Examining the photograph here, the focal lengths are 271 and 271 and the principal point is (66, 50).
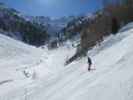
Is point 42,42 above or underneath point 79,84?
above

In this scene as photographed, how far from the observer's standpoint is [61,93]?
1219 centimetres

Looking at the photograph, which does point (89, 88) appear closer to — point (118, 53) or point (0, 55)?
point (118, 53)

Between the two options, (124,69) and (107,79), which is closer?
(107,79)

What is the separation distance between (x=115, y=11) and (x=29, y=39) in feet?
436

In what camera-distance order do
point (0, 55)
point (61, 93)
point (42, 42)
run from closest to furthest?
point (61, 93) < point (0, 55) < point (42, 42)

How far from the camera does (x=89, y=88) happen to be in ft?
36.7

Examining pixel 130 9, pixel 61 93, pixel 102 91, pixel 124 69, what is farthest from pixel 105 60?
pixel 130 9

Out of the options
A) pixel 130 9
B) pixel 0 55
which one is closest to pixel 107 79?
pixel 130 9

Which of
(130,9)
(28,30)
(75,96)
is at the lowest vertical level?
(75,96)

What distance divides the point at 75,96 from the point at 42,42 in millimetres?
170169

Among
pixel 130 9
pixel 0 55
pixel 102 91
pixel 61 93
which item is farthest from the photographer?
pixel 0 55

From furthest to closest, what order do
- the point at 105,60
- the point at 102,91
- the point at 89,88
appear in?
the point at 105,60, the point at 89,88, the point at 102,91

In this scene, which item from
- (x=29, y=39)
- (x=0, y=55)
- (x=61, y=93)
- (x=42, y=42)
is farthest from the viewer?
(x=42, y=42)

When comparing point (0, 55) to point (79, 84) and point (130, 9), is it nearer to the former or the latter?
point (130, 9)
